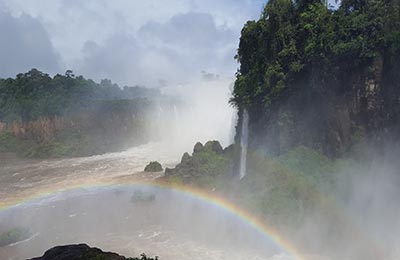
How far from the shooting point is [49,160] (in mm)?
61844

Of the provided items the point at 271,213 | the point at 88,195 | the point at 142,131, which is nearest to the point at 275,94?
the point at 271,213

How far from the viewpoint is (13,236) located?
25062 millimetres

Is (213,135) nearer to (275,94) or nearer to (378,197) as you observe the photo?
(275,94)

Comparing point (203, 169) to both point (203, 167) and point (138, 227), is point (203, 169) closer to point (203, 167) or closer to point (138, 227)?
point (203, 167)

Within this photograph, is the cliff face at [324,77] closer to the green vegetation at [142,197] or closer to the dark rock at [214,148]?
the dark rock at [214,148]

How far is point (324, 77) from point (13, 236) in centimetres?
2260

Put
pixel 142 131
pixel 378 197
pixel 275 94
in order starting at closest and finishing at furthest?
pixel 378 197 → pixel 275 94 → pixel 142 131

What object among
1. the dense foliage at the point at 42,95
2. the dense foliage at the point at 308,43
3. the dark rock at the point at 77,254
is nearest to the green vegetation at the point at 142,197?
the dense foliage at the point at 308,43

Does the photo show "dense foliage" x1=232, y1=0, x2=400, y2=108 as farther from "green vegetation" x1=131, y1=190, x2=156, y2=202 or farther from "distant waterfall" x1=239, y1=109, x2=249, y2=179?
"green vegetation" x1=131, y1=190, x2=156, y2=202

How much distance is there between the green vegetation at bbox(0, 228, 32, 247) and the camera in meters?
24.7

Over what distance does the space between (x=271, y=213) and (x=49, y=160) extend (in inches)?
1891

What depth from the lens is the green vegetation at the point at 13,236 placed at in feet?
81.1

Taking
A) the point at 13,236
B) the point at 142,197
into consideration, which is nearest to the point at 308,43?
the point at 142,197

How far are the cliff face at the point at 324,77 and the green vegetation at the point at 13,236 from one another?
60.1ft
